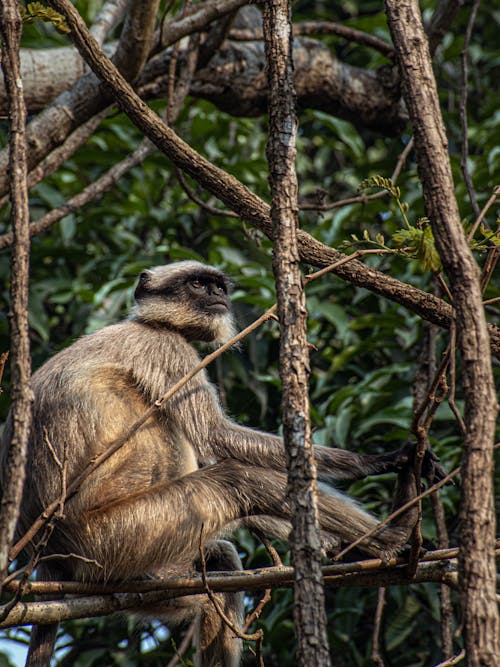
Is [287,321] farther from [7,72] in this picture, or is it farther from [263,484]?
[263,484]

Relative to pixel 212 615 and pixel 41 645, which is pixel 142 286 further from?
pixel 41 645

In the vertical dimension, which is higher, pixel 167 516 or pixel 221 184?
pixel 221 184

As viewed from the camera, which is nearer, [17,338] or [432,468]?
[17,338]

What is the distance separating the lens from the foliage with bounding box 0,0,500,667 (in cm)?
523

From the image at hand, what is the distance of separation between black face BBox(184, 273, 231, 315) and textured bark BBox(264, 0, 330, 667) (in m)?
2.77

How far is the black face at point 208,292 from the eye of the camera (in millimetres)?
5191

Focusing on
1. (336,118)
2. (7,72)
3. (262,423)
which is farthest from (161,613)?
(336,118)

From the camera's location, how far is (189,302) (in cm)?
520

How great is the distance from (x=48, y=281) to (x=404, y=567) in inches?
154

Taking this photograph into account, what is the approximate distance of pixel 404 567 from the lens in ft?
10.0

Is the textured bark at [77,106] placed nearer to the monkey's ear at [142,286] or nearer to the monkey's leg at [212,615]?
the monkey's ear at [142,286]

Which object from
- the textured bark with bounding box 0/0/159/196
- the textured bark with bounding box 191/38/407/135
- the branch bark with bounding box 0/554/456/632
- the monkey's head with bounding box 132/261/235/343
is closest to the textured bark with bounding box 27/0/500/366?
the branch bark with bounding box 0/554/456/632

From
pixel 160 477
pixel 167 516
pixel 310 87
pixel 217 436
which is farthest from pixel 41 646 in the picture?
pixel 310 87

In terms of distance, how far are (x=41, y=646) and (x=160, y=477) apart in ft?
3.02
